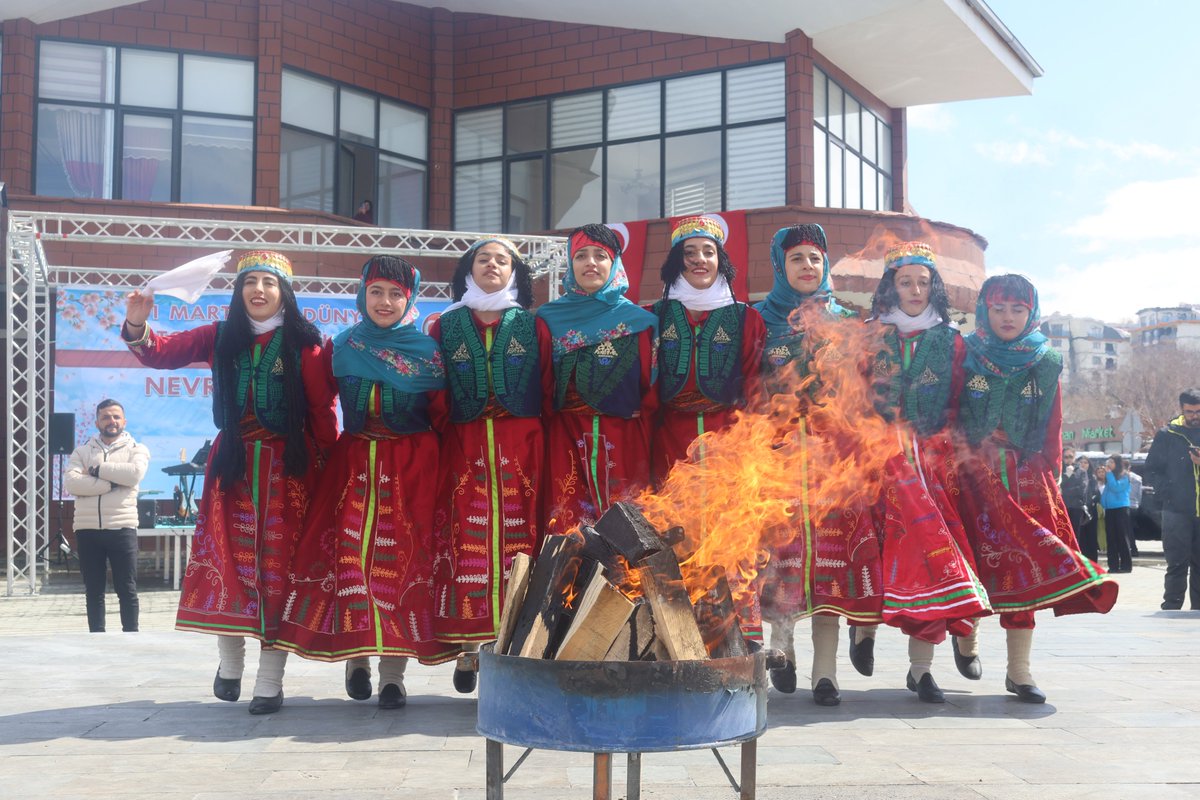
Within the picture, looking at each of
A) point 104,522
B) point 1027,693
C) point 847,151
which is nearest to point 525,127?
point 847,151

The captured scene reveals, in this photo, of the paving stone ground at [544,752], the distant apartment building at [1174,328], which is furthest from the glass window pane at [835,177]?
the distant apartment building at [1174,328]

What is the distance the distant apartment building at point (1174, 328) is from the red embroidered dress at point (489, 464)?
106 meters

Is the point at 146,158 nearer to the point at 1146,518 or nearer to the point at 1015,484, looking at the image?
the point at 1015,484

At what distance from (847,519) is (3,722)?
Result: 11.5 ft

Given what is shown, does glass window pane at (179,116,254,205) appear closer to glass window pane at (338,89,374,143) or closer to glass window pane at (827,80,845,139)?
glass window pane at (338,89,374,143)

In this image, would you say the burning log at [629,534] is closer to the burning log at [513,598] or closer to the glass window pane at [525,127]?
the burning log at [513,598]

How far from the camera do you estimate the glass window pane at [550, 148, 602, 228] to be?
58.0 feet

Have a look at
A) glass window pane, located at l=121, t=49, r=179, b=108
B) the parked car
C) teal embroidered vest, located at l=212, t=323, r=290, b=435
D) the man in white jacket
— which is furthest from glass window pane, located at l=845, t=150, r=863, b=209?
teal embroidered vest, located at l=212, t=323, r=290, b=435

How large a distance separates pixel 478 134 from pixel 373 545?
47.0 feet

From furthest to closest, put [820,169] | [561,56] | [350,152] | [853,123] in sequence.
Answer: [853,123], [561,56], [350,152], [820,169]

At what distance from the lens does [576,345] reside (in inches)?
192

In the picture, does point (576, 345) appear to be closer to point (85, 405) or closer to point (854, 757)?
point (854, 757)

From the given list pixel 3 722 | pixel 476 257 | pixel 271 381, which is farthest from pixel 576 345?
pixel 3 722

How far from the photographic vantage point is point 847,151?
Answer: 17516 mm
